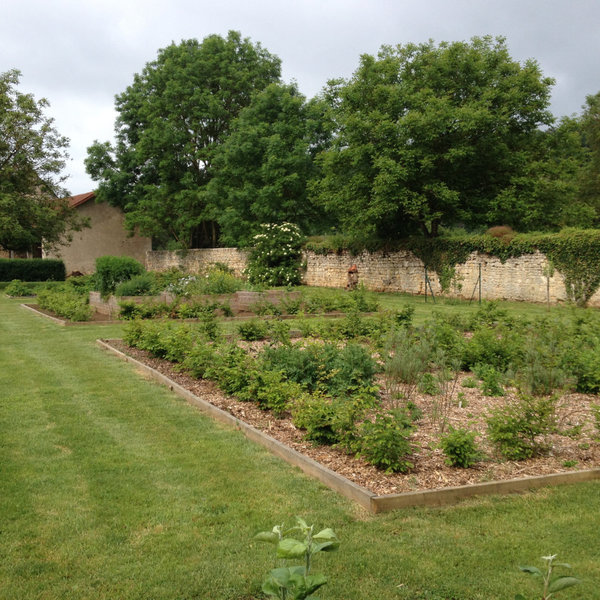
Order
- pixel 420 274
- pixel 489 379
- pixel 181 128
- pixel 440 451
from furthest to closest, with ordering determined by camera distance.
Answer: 1. pixel 181 128
2. pixel 420 274
3. pixel 489 379
4. pixel 440 451

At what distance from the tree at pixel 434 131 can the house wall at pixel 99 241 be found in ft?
63.4

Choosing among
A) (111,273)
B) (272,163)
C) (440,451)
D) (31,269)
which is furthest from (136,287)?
(31,269)

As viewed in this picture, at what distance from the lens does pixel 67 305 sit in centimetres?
1463

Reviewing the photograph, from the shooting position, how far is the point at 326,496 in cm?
405

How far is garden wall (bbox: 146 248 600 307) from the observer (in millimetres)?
18906

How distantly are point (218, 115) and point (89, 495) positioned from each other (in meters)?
33.5

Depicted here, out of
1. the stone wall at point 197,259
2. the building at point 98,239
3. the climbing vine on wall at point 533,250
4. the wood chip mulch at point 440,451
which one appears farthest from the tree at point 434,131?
the building at point 98,239

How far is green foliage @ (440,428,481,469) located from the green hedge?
30.1 m

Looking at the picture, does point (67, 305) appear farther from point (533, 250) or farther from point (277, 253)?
point (277, 253)

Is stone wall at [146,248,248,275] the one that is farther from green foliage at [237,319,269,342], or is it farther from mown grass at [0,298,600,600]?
mown grass at [0,298,600,600]

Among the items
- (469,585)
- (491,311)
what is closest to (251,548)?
(469,585)

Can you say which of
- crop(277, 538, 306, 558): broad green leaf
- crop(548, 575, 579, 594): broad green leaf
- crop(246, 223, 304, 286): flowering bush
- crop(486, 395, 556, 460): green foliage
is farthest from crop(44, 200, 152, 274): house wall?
crop(548, 575, 579, 594): broad green leaf

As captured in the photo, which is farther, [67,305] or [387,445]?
[67,305]

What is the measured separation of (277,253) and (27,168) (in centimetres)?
1324
